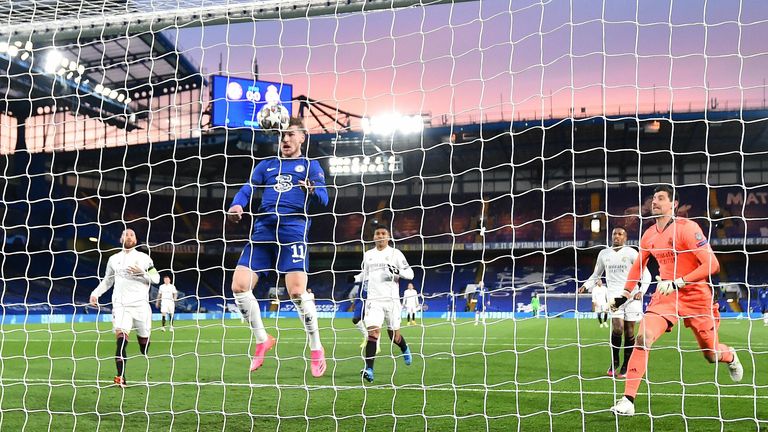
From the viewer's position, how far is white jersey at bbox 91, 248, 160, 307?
790cm

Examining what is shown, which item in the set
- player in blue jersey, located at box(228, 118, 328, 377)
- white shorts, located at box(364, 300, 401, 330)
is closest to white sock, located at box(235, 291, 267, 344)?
player in blue jersey, located at box(228, 118, 328, 377)

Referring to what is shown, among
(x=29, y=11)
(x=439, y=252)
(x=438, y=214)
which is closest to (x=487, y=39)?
(x=29, y=11)

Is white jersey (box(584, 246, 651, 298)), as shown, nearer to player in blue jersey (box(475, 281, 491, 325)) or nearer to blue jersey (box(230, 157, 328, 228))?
player in blue jersey (box(475, 281, 491, 325))

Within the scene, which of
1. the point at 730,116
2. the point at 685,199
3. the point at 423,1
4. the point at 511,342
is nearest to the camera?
the point at 423,1

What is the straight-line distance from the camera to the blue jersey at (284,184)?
20.3ft

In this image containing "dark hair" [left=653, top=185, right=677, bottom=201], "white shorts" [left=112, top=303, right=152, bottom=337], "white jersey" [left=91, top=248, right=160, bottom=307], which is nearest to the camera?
"dark hair" [left=653, top=185, right=677, bottom=201]

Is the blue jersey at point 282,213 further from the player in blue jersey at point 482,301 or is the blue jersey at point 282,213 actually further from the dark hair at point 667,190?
the dark hair at point 667,190

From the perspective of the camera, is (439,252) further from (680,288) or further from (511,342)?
(680,288)

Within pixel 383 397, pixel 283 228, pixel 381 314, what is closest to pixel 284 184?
pixel 283 228

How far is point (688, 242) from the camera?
578cm

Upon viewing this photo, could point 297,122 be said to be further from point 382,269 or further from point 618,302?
point 382,269

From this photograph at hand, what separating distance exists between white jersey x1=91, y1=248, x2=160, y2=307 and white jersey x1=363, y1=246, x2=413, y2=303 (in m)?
2.46

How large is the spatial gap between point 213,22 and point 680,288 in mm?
4311

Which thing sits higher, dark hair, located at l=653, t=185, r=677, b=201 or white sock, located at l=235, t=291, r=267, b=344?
dark hair, located at l=653, t=185, r=677, b=201
